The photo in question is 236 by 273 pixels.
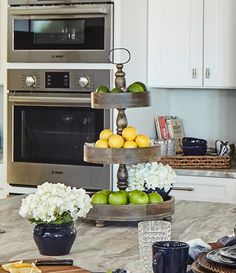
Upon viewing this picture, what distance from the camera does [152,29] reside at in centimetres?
484

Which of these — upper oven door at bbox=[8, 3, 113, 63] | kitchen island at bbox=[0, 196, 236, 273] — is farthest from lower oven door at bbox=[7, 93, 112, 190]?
kitchen island at bbox=[0, 196, 236, 273]

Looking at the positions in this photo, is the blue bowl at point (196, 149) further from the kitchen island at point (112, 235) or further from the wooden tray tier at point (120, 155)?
the wooden tray tier at point (120, 155)

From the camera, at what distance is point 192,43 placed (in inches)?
186

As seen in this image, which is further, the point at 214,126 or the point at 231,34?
the point at 214,126

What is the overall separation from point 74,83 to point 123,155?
6.01 feet

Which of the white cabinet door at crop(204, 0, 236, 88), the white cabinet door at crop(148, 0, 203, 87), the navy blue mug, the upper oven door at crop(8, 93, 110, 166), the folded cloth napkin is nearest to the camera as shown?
the navy blue mug

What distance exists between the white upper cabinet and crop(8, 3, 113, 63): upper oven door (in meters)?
0.53

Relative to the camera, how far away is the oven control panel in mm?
4449

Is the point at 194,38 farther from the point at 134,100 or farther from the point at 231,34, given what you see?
the point at 134,100

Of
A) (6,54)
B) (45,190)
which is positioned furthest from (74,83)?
(45,190)

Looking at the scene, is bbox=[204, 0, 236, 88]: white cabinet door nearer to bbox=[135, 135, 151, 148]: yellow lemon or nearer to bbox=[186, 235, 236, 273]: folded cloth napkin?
bbox=[135, 135, 151, 148]: yellow lemon

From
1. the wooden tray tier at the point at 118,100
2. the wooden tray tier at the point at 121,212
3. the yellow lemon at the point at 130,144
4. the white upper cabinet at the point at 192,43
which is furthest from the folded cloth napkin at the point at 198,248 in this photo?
the white upper cabinet at the point at 192,43

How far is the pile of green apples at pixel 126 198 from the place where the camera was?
275cm

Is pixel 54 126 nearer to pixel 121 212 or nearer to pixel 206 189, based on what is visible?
pixel 206 189
